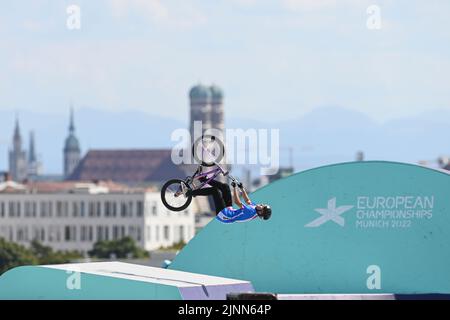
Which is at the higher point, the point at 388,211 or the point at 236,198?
the point at 236,198

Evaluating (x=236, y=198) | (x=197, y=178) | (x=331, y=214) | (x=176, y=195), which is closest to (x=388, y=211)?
(x=331, y=214)

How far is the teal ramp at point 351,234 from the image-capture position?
243 ft

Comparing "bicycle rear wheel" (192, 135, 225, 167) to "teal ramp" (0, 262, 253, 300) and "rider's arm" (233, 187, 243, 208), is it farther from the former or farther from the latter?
"teal ramp" (0, 262, 253, 300)

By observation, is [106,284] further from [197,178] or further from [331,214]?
[331,214]

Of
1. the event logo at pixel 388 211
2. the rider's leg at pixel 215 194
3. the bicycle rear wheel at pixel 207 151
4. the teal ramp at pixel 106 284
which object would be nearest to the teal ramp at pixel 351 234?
the event logo at pixel 388 211

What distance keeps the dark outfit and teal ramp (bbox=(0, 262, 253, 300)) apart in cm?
793

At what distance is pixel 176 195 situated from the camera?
5594 centimetres

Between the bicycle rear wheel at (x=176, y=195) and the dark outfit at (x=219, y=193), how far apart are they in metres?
0.37

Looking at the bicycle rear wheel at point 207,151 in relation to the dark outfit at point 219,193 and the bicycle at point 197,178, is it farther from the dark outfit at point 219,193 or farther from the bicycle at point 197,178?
the dark outfit at point 219,193

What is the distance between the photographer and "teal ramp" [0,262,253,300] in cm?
6406

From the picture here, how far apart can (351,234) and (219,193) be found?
19.9m

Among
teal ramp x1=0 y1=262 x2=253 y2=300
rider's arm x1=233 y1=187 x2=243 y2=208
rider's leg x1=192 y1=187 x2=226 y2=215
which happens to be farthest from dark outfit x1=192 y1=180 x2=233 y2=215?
teal ramp x1=0 y1=262 x2=253 y2=300
